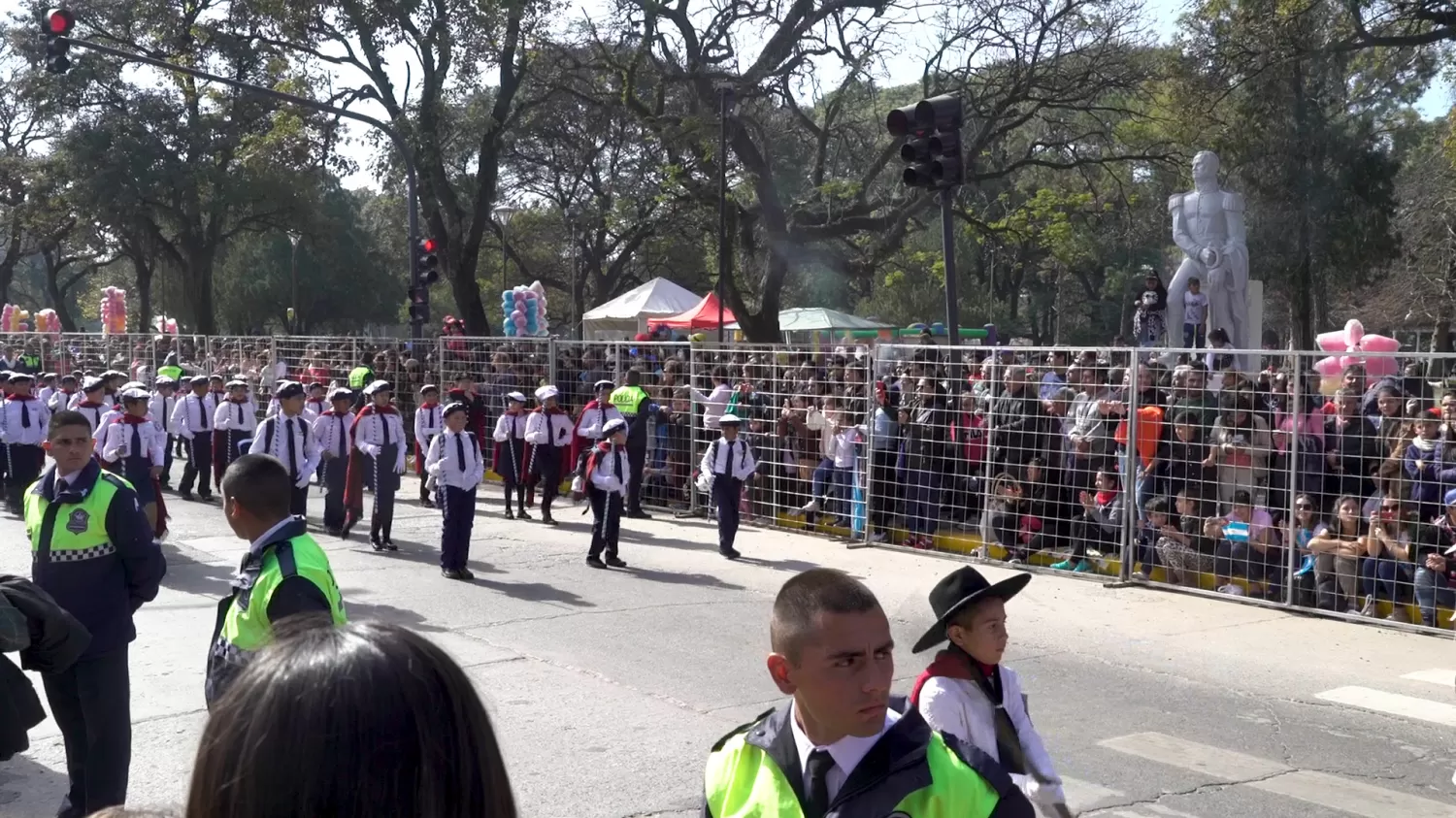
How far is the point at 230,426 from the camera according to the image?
18469 mm

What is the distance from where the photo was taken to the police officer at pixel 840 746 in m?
2.48

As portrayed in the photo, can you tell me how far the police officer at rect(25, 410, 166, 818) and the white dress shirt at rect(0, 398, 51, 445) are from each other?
12.5 m

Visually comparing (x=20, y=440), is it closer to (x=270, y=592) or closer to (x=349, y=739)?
Answer: (x=270, y=592)

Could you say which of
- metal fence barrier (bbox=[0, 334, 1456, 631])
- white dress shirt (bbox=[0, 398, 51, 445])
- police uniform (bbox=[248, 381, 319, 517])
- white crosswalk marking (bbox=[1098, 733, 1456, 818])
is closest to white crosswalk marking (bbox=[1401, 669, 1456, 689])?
metal fence barrier (bbox=[0, 334, 1456, 631])

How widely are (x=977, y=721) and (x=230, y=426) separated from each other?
54.2 feet

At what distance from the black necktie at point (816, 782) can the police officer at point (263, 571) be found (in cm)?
237

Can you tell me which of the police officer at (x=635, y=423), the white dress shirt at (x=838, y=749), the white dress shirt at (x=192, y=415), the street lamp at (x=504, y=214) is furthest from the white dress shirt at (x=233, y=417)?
the street lamp at (x=504, y=214)

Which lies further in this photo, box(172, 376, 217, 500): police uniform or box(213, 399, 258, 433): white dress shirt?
box(172, 376, 217, 500): police uniform

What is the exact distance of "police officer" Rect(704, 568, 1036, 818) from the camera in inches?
97.6

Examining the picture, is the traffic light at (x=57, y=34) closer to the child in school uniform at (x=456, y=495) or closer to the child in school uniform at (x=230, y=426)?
the child in school uniform at (x=230, y=426)

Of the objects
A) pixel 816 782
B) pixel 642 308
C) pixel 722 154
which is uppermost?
pixel 722 154

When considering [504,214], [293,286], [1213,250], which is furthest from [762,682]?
[293,286]

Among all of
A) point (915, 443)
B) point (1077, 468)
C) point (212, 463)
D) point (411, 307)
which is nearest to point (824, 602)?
point (1077, 468)

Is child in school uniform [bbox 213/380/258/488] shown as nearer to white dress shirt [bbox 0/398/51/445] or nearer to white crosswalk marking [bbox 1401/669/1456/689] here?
white dress shirt [bbox 0/398/51/445]
